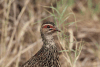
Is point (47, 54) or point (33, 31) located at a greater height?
point (33, 31)

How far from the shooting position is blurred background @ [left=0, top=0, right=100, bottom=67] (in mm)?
5004

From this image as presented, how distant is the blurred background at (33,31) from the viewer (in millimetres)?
5004

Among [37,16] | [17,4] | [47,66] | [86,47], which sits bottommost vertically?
[86,47]

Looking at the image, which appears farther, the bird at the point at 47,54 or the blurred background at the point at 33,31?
the blurred background at the point at 33,31

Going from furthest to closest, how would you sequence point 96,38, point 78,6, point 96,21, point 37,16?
point 78,6 → point 96,21 → point 96,38 → point 37,16

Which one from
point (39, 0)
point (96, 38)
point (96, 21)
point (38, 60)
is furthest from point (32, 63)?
point (96, 21)

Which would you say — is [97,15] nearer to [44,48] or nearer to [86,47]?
[86,47]

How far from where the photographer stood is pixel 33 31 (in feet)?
19.6

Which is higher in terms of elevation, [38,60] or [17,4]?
[17,4]

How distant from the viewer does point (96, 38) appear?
6.61 m

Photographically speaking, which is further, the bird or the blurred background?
the blurred background

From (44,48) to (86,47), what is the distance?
3.07m

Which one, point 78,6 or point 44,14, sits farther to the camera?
point 78,6

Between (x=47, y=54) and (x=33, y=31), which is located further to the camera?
(x=33, y=31)
